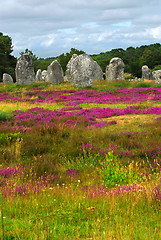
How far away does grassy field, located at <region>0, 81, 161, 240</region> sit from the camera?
12.8 ft

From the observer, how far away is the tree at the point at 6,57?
198 ft

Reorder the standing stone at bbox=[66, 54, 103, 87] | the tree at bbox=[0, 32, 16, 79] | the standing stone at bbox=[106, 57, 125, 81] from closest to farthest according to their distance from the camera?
the standing stone at bbox=[66, 54, 103, 87], the standing stone at bbox=[106, 57, 125, 81], the tree at bbox=[0, 32, 16, 79]

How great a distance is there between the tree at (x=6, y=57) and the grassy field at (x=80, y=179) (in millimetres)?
48279

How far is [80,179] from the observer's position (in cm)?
721

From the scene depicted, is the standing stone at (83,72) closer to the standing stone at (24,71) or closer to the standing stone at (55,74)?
the standing stone at (24,71)

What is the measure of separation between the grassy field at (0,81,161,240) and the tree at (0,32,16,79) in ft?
158

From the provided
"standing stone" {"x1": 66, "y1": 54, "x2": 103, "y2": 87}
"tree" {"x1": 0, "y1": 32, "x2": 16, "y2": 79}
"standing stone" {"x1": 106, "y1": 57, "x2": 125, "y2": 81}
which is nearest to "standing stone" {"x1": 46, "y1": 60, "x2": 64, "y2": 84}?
"standing stone" {"x1": 106, "y1": 57, "x2": 125, "y2": 81}

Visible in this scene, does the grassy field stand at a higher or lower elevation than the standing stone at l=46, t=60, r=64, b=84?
lower

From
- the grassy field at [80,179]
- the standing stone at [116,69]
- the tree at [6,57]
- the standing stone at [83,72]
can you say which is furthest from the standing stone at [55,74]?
the grassy field at [80,179]

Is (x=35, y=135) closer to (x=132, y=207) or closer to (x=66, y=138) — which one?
(x=66, y=138)

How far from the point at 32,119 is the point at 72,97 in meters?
12.6

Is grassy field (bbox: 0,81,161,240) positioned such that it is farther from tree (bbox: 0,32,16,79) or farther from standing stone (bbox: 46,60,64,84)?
tree (bbox: 0,32,16,79)

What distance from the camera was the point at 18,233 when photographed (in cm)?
369

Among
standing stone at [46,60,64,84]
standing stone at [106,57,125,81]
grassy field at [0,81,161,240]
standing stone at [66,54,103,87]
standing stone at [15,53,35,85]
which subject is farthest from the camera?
standing stone at [106,57,125,81]
